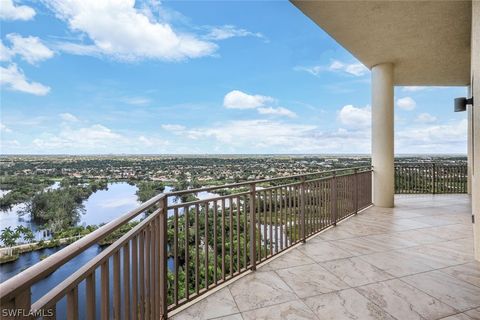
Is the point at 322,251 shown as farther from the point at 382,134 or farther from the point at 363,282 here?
the point at 382,134

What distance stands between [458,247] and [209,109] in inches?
1799

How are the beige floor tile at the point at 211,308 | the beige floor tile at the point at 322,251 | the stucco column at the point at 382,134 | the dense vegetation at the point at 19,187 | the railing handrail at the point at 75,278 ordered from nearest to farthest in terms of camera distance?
the railing handrail at the point at 75,278, the beige floor tile at the point at 211,308, the beige floor tile at the point at 322,251, the stucco column at the point at 382,134, the dense vegetation at the point at 19,187

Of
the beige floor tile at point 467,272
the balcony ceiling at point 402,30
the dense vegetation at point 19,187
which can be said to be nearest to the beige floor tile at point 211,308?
the beige floor tile at point 467,272

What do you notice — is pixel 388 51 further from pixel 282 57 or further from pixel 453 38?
pixel 282 57

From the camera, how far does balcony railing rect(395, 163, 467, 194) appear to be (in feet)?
27.0

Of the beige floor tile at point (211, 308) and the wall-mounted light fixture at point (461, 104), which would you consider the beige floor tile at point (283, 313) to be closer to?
the beige floor tile at point (211, 308)

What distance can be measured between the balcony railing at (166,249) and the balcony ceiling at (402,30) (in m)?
2.57

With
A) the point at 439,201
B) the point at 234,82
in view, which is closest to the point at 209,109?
the point at 234,82

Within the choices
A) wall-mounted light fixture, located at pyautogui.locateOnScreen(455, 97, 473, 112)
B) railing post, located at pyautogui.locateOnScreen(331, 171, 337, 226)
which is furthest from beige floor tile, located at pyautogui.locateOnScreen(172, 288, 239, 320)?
wall-mounted light fixture, located at pyautogui.locateOnScreen(455, 97, 473, 112)

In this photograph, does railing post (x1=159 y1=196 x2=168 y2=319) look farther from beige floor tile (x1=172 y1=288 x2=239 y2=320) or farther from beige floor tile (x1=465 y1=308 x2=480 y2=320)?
beige floor tile (x1=465 y1=308 x2=480 y2=320)

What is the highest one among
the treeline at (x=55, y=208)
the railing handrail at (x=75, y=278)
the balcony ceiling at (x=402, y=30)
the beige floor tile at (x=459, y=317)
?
the balcony ceiling at (x=402, y=30)

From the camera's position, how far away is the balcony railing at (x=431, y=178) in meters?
8.23

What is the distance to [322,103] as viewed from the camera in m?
38.1

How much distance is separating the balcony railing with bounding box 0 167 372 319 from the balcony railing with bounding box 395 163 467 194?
14.3 ft
